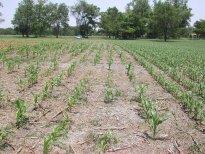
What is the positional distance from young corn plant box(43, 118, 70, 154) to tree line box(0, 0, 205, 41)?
68798 millimetres

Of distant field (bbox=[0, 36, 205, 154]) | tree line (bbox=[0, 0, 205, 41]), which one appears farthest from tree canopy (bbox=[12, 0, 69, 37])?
distant field (bbox=[0, 36, 205, 154])

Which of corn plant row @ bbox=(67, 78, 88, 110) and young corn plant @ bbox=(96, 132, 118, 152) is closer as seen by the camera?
young corn plant @ bbox=(96, 132, 118, 152)

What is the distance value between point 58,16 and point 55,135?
127 metres

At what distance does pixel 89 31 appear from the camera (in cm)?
12062

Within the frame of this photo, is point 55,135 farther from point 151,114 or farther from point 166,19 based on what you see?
point 166,19

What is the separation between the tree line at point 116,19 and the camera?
76500 mm

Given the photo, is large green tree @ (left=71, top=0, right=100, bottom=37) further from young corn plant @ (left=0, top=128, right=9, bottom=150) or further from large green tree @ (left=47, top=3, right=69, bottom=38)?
young corn plant @ (left=0, top=128, right=9, bottom=150)

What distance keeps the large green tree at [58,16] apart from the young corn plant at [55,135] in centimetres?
11613

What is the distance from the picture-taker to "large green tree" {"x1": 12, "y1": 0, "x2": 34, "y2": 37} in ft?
337

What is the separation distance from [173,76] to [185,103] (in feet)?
18.1

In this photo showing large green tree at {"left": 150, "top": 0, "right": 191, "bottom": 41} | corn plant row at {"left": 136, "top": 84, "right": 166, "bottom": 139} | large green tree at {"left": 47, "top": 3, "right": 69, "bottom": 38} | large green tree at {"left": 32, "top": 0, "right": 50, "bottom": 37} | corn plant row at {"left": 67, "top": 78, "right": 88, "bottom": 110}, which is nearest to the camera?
corn plant row at {"left": 136, "top": 84, "right": 166, "bottom": 139}

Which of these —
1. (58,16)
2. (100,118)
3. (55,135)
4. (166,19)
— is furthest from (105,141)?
(58,16)

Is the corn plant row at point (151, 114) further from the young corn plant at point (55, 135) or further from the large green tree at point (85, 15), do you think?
the large green tree at point (85, 15)

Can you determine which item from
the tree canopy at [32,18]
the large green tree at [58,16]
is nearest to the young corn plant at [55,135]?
the tree canopy at [32,18]
